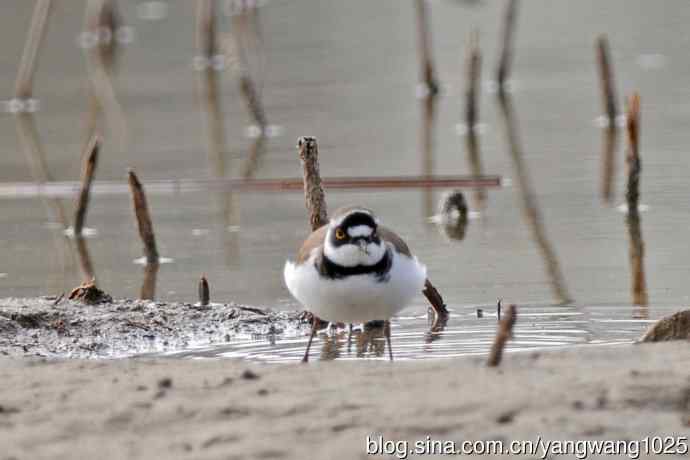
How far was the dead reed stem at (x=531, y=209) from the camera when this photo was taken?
8094 mm

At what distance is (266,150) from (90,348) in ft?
20.5

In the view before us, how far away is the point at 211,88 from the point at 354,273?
11.8 m

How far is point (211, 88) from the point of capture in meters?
17.0

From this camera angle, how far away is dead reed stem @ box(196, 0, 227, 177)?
1308 centimetres

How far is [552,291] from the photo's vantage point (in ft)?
25.9

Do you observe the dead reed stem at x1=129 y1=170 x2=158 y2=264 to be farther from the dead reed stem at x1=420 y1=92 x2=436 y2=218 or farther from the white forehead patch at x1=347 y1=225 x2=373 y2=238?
the white forehead patch at x1=347 y1=225 x2=373 y2=238

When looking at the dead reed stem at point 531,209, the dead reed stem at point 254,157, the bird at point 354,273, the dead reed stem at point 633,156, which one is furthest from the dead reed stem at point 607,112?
the bird at point 354,273

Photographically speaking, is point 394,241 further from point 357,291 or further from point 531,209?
point 531,209

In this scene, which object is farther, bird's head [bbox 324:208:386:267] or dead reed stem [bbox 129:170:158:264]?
dead reed stem [bbox 129:170:158:264]

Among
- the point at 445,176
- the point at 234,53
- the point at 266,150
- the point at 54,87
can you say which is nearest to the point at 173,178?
the point at 266,150

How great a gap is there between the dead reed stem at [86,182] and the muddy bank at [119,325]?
6.45 ft

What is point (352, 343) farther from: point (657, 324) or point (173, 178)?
point (173, 178)

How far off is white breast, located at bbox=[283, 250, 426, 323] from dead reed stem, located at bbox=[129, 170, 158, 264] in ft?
9.43

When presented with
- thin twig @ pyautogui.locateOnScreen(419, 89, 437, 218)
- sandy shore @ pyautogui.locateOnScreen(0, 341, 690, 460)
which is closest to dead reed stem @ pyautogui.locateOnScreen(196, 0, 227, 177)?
thin twig @ pyautogui.locateOnScreen(419, 89, 437, 218)
